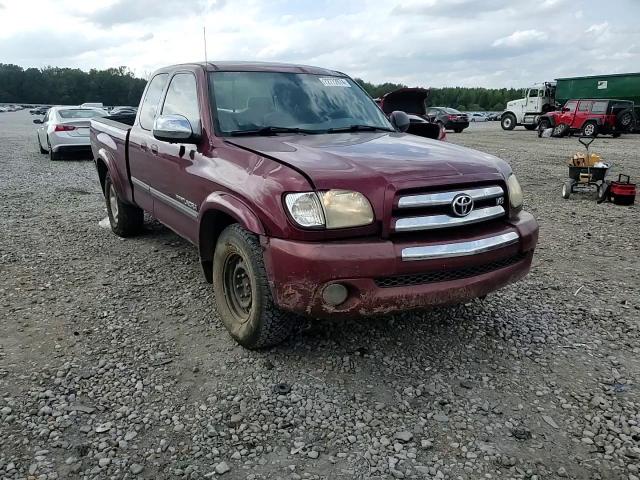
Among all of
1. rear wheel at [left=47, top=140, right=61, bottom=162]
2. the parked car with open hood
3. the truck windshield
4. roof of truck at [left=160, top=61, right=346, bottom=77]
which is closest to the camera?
the truck windshield

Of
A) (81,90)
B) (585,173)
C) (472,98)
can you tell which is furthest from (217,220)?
(81,90)

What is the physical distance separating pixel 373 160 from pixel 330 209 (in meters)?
0.50

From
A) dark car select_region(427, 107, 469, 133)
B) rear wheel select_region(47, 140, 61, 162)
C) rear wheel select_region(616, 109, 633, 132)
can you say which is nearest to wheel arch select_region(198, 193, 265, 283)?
rear wheel select_region(47, 140, 61, 162)

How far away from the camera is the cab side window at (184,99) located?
3932 mm

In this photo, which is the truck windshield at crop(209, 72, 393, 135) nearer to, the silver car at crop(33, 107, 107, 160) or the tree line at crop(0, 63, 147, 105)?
the silver car at crop(33, 107, 107, 160)

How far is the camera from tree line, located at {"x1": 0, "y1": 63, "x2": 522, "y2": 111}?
9300 cm

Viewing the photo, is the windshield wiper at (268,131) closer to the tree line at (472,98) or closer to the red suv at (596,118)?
the red suv at (596,118)

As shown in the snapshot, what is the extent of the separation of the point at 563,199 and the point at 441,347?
6.37 meters

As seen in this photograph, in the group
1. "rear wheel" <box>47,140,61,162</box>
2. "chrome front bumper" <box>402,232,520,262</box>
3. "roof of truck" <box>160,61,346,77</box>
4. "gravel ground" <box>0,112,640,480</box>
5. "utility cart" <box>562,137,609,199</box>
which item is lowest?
"gravel ground" <box>0,112,640,480</box>

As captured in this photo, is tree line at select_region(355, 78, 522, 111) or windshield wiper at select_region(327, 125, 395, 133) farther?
tree line at select_region(355, 78, 522, 111)

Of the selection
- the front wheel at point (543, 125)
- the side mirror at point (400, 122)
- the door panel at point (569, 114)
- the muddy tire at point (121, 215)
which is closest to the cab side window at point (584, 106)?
the door panel at point (569, 114)

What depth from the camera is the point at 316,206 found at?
2.77 metres

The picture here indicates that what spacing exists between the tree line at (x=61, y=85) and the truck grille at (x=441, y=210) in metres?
100

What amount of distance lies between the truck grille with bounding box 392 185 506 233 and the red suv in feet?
80.1
